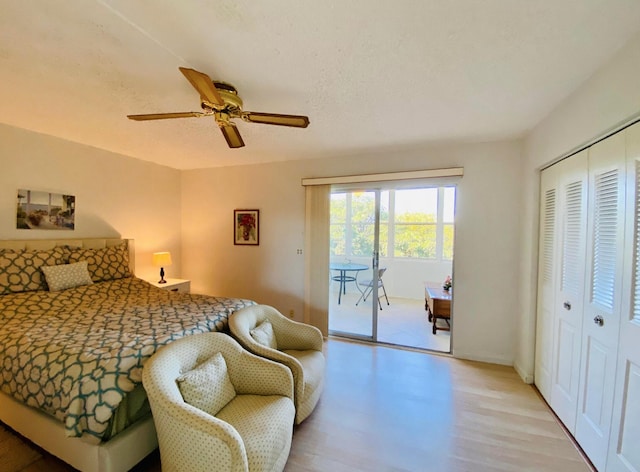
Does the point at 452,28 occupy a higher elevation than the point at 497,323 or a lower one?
higher

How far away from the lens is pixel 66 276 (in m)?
2.73

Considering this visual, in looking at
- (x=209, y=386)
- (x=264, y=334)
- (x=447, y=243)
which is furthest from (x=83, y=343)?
(x=447, y=243)

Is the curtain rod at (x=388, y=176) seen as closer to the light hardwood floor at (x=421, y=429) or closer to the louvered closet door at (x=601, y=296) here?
the louvered closet door at (x=601, y=296)

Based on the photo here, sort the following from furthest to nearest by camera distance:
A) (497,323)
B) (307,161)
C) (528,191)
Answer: (307,161), (497,323), (528,191)

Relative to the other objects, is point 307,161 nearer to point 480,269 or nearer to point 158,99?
point 158,99

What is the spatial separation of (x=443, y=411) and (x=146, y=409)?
2125 millimetres

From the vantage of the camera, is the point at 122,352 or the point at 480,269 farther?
the point at 480,269

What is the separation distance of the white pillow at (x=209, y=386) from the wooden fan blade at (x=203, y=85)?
159cm

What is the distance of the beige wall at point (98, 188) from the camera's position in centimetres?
272

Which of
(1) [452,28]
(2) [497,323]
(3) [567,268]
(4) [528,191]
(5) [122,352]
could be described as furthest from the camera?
(2) [497,323]

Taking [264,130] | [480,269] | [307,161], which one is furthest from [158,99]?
[480,269]

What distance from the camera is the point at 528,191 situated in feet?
8.86

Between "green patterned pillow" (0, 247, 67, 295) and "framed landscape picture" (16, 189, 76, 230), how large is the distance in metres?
0.40

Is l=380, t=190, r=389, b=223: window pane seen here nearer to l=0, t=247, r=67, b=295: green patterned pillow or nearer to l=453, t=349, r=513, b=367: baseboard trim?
l=453, t=349, r=513, b=367: baseboard trim
